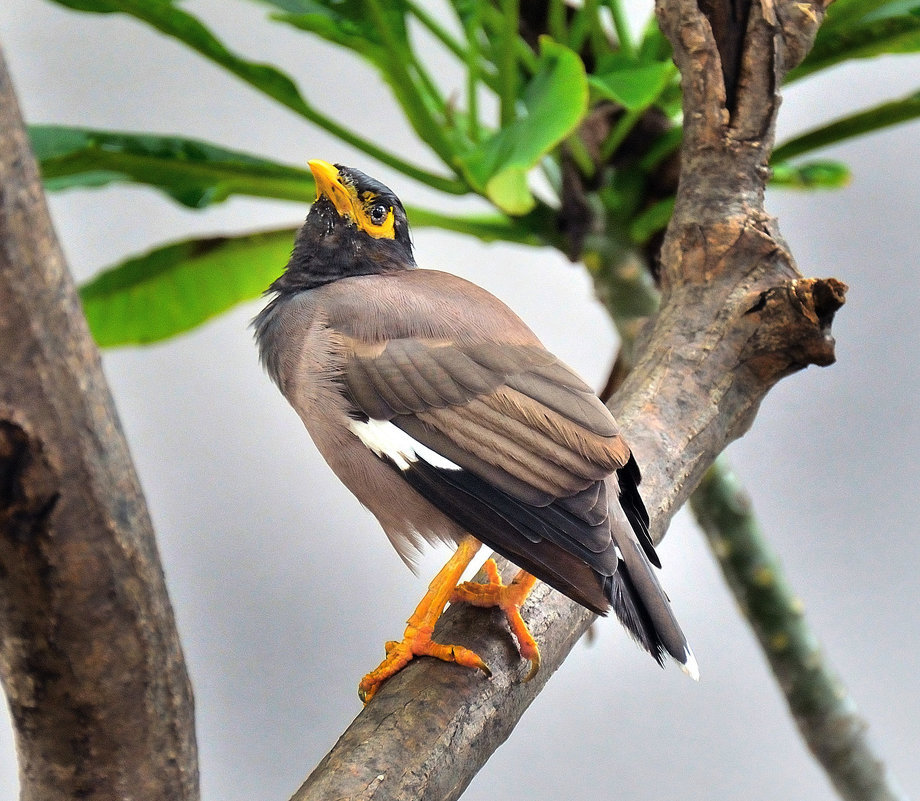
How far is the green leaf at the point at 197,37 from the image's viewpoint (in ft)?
5.94

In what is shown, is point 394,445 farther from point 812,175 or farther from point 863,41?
point 812,175

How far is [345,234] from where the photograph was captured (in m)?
1.46

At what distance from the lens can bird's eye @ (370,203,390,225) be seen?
1.47 metres

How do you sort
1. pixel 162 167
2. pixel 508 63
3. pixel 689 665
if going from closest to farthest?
pixel 689 665
pixel 508 63
pixel 162 167

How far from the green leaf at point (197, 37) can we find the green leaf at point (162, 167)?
146mm

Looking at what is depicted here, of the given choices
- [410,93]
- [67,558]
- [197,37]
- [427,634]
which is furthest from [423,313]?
[197,37]

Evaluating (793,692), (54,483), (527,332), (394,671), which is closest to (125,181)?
(527,332)

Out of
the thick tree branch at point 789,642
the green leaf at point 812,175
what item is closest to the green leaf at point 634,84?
the green leaf at point 812,175

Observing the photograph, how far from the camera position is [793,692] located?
186 cm

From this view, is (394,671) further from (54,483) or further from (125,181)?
(125,181)

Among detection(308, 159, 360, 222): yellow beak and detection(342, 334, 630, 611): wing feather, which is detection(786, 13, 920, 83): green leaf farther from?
detection(342, 334, 630, 611): wing feather

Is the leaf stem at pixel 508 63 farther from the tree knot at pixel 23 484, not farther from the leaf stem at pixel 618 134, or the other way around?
the tree knot at pixel 23 484

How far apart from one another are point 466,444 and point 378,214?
0.53 metres

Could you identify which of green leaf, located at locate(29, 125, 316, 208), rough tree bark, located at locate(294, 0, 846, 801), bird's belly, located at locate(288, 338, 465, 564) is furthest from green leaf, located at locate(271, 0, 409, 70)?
bird's belly, located at locate(288, 338, 465, 564)
